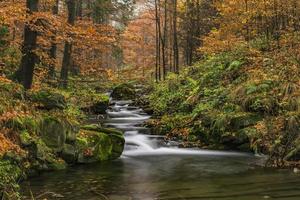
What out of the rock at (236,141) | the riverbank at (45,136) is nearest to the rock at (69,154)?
the riverbank at (45,136)

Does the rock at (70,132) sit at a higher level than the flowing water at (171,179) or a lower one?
higher

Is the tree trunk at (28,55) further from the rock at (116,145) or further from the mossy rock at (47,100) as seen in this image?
the rock at (116,145)

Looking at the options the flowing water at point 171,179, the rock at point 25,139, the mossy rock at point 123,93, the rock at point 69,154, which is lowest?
the flowing water at point 171,179

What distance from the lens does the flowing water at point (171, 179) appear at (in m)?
8.56

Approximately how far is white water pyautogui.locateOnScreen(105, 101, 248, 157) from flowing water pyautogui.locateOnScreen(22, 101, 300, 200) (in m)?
0.04

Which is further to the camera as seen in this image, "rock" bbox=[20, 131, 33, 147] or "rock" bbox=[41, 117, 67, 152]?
"rock" bbox=[41, 117, 67, 152]

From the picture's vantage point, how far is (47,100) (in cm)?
1310

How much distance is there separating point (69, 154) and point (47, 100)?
75.9 inches

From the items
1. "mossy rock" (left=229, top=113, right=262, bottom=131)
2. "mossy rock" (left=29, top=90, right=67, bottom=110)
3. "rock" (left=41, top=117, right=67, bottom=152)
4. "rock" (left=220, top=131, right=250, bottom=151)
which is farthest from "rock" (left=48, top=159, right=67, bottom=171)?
"mossy rock" (left=229, top=113, right=262, bottom=131)

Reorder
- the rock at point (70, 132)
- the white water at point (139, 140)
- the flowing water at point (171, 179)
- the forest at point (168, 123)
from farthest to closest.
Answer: the white water at point (139, 140) → the rock at point (70, 132) → the forest at point (168, 123) → the flowing water at point (171, 179)

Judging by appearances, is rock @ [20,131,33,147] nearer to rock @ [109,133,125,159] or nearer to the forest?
the forest

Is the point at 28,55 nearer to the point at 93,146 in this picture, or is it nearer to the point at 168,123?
the point at 93,146

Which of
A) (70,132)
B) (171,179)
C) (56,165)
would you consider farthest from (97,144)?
(171,179)

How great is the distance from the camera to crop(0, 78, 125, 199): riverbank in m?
9.95
